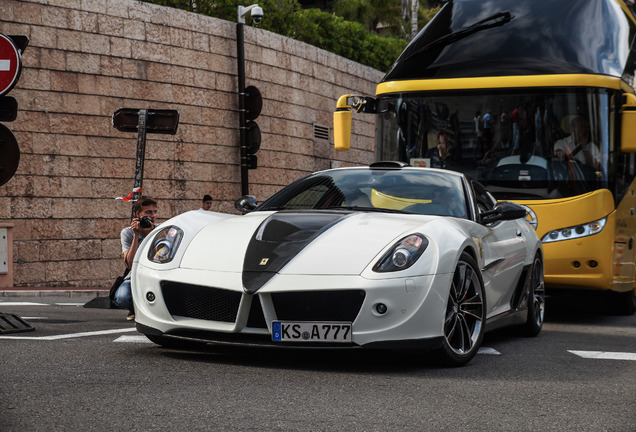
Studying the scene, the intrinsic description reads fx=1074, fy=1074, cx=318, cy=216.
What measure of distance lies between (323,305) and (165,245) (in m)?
1.21

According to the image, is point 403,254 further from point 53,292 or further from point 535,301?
point 53,292

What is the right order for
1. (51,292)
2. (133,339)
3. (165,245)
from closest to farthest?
(165,245) < (133,339) < (51,292)

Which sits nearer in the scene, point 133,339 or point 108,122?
point 133,339

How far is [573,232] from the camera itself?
35.1 feet

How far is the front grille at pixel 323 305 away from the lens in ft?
19.8

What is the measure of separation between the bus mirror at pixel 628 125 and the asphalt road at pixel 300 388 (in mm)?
3440

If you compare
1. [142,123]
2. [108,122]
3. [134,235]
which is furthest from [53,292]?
[134,235]

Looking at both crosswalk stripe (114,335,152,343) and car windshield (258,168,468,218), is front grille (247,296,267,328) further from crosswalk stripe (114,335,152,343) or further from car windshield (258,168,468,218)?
crosswalk stripe (114,335,152,343)

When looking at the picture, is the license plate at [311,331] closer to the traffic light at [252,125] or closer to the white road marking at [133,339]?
the white road marking at [133,339]

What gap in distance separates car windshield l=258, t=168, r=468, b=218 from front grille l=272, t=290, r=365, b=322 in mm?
1332

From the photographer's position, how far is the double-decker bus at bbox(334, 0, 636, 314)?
10.8 m

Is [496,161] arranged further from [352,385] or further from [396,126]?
[352,385]

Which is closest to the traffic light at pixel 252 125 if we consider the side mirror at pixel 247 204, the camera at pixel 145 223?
the camera at pixel 145 223

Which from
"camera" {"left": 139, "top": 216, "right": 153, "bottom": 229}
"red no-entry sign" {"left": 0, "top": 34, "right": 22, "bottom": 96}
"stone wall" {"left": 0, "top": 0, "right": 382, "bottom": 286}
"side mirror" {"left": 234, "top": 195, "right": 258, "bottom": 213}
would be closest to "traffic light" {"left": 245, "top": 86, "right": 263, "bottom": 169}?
"stone wall" {"left": 0, "top": 0, "right": 382, "bottom": 286}
